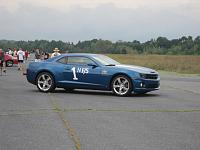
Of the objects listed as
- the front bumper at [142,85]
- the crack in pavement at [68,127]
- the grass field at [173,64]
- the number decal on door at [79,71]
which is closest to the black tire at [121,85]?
the front bumper at [142,85]

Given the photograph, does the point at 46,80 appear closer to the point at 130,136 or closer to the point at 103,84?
the point at 103,84

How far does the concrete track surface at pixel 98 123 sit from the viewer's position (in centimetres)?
773

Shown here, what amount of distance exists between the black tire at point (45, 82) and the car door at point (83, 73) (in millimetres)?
588

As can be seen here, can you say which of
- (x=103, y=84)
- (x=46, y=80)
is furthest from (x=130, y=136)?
(x=46, y=80)

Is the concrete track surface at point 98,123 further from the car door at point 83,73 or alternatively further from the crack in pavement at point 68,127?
the car door at point 83,73

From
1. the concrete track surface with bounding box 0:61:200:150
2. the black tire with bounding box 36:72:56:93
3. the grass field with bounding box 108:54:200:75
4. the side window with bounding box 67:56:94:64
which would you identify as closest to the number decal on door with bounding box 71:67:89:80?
the side window with bounding box 67:56:94:64

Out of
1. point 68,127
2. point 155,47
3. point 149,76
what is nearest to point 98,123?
point 68,127

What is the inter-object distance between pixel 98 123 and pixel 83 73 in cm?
683

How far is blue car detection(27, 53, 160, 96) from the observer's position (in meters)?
15.9

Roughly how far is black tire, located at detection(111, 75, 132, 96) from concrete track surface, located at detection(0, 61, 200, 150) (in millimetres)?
882

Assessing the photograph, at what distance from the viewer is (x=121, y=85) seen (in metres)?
16.0

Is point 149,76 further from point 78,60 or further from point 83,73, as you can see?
point 78,60

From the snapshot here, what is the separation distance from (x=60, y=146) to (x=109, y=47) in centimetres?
13857

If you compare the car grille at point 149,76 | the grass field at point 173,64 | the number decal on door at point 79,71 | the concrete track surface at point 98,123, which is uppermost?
the number decal on door at point 79,71
